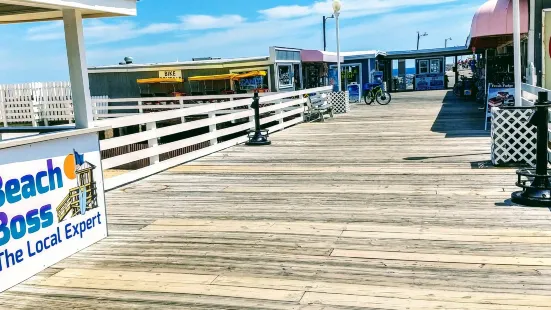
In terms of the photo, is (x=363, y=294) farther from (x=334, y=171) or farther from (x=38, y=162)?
(x=334, y=171)

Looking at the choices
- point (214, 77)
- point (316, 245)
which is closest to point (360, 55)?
point (214, 77)

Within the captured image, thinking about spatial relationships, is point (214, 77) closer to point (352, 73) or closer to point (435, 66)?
point (352, 73)

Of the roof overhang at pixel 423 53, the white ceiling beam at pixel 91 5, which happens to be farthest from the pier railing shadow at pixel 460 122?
the roof overhang at pixel 423 53

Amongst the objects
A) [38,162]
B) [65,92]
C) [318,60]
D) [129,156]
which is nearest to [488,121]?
[129,156]

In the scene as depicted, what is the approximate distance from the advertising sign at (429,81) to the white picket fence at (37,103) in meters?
22.3

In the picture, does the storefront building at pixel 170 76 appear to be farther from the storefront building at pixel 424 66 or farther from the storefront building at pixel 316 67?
the storefront building at pixel 424 66

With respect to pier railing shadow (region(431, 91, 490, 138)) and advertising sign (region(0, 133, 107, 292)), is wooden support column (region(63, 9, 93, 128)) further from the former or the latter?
pier railing shadow (region(431, 91, 490, 138))

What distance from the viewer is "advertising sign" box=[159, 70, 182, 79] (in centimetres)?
2709

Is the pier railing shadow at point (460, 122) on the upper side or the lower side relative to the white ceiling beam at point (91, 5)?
lower

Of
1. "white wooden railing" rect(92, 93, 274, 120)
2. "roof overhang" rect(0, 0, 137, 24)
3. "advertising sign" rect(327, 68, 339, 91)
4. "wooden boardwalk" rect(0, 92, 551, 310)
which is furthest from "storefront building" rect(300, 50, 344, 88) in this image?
"roof overhang" rect(0, 0, 137, 24)

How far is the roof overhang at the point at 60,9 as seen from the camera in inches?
181

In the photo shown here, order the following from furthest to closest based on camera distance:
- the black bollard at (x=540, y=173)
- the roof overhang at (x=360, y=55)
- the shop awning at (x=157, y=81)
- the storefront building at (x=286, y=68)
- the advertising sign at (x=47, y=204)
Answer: the roof overhang at (x=360, y=55), the shop awning at (x=157, y=81), the storefront building at (x=286, y=68), the black bollard at (x=540, y=173), the advertising sign at (x=47, y=204)

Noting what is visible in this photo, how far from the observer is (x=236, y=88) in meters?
25.6

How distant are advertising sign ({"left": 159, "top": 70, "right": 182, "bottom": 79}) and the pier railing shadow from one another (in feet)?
45.4
